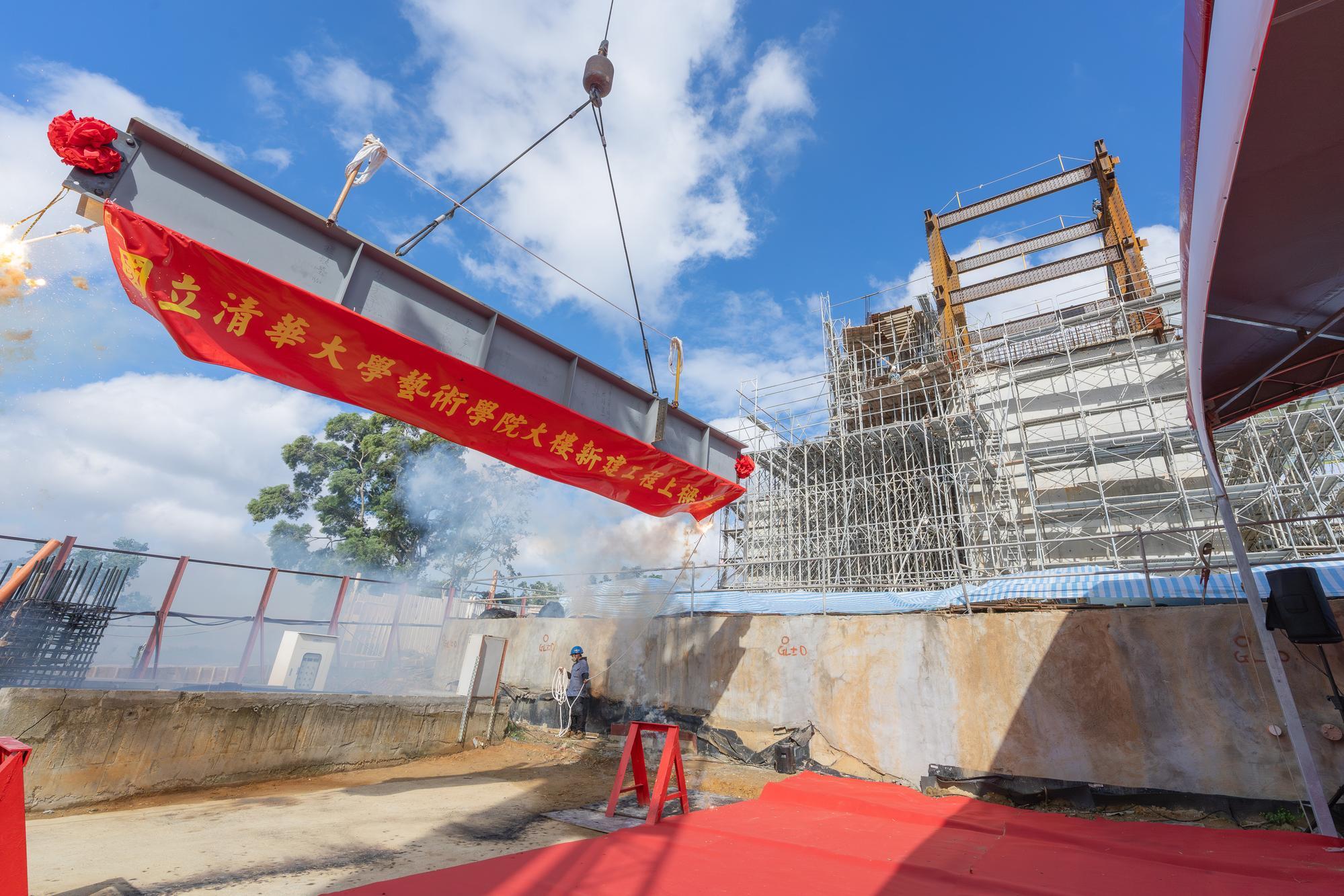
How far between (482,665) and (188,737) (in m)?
5.00

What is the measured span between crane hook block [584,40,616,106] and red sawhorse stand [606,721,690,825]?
735 cm

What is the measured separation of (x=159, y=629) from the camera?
10.4 m

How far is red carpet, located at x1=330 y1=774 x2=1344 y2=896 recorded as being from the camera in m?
4.15

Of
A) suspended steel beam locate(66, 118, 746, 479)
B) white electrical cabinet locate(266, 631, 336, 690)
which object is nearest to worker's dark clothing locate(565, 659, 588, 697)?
white electrical cabinet locate(266, 631, 336, 690)

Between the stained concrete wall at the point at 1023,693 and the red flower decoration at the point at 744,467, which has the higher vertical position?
the red flower decoration at the point at 744,467

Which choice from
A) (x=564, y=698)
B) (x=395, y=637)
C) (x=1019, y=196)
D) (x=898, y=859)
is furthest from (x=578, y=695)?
(x=1019, y=196)

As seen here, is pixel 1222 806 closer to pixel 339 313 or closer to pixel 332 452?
pixel 339 313

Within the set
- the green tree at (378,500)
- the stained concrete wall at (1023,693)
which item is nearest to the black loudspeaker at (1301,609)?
the stained concrete wall at (1023,693)

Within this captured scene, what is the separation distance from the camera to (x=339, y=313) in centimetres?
491

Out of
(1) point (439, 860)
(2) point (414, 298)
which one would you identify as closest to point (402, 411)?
(2) point (414, 298)

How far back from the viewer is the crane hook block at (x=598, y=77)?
21.6ft

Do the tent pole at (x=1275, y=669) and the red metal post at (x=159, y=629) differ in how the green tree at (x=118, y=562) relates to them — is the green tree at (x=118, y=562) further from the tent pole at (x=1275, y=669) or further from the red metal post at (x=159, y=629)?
the tent pole at (x=1275, y=669)

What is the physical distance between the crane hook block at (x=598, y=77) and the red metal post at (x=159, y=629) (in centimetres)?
1075

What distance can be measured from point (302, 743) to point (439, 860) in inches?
204
